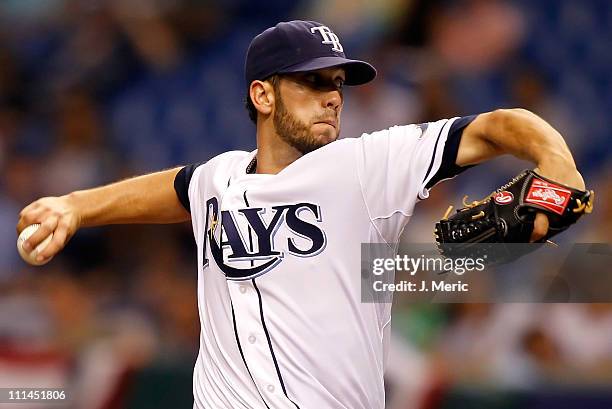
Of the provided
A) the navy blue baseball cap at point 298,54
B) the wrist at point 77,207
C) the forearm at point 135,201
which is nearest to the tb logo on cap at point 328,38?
the navy blue baseball cap at point 298,54

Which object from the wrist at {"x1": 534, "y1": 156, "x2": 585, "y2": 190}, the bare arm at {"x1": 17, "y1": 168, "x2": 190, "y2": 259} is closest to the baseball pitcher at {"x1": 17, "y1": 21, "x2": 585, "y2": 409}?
the bare arm at {"x1": 17, "y1": 168, "x2": 190, "y2": 259}

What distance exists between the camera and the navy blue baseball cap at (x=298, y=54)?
2.70 metres

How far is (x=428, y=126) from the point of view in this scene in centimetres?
244

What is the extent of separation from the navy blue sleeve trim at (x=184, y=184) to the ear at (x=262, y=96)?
28cm

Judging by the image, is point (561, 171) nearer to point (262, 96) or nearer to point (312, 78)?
point (312, 78)

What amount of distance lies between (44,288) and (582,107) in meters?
3.04

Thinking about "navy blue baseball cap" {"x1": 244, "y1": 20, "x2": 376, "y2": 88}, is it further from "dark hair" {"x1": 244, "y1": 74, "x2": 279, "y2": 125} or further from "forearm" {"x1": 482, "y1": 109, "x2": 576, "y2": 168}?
"forearm" {"x1": 482, "y1": 109, "x2": 576, "y2": 168}

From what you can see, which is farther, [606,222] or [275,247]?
[606,222]

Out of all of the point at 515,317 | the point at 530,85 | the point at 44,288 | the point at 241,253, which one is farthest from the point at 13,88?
the point at 241,253

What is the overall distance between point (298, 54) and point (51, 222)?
84cm

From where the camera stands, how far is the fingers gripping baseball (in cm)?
268

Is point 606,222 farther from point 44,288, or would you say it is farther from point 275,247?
point 44,288

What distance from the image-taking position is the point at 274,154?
2.79 metres

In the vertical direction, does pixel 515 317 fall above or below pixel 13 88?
below
